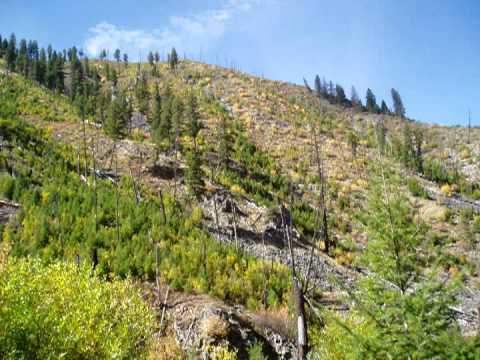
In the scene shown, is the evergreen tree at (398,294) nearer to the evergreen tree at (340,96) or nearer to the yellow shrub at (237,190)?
the yellow shrub at (237,190)

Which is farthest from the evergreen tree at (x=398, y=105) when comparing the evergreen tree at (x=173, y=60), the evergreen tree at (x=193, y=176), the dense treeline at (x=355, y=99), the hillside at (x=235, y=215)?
the evergreen tree at (x=193, y=176)

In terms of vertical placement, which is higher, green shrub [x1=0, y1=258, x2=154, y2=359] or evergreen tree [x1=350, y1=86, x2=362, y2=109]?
evergreen tree [x1=350, y1=86, x2=362, y2=109]

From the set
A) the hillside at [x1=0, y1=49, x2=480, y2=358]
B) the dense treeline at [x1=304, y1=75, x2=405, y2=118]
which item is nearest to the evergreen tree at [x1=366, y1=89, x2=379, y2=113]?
the dense treeline at [x1=304, y1=75, x2=405, y2=118]

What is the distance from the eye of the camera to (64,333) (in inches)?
462

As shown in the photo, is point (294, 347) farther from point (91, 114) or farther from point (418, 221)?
point (91, 114)

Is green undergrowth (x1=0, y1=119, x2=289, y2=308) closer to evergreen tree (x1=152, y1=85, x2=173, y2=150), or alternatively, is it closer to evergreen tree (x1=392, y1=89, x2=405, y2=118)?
evergreen tree (x1=152, y1=85, x2=173, y2=150)

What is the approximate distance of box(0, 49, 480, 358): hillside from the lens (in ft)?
42.4

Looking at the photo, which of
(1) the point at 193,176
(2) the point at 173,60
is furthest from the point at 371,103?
(1) the point at 193,176

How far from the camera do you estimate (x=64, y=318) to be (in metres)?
11.4

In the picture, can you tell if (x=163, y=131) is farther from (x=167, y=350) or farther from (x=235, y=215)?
(x=167, y=350)

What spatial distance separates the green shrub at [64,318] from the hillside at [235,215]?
2.28m

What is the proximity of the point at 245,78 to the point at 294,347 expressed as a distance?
97.4 metres

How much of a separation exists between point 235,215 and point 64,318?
1055 inches

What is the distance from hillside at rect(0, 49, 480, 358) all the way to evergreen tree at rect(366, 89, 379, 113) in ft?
144
